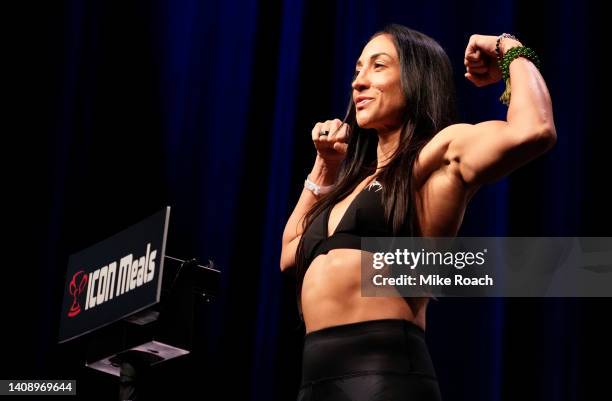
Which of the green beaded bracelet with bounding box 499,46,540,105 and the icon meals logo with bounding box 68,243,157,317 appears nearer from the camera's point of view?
the green beaded bracelet with bounding box 499,46,540,105

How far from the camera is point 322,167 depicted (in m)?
1.96

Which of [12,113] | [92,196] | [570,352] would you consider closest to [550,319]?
[570,352]

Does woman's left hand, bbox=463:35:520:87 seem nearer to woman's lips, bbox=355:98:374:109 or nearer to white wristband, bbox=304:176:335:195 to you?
woman's lips, bbox=355:98:374:109

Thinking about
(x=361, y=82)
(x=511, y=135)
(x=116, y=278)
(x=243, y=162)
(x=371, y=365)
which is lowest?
(x=371, y=365)

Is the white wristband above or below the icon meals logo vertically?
above

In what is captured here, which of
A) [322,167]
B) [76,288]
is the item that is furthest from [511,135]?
[76,288]

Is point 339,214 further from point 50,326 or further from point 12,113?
point 12,113

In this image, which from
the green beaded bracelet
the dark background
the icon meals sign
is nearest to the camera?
the green beaded bracelet

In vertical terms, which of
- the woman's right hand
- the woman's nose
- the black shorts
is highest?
the woman's nose

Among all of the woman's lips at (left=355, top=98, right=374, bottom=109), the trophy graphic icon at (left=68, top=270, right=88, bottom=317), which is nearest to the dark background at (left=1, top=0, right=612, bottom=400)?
the trophy graphic icon at (left=68, top=270, right=88, bottom=317)

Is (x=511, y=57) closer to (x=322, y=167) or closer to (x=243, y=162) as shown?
(x=322, y=167)

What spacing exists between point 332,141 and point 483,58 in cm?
40

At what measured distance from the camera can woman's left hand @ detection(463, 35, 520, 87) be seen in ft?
5.40

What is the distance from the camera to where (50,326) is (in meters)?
3.00
